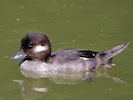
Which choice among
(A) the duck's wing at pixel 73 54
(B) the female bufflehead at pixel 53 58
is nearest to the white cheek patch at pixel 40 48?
(B) the female bufflehead at pixel 53 58

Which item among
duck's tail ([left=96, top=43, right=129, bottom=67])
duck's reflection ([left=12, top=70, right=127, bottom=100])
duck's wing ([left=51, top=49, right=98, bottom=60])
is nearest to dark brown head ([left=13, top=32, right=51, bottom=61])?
duck's wing ([left=51, top=49, right=98, bottom=60])

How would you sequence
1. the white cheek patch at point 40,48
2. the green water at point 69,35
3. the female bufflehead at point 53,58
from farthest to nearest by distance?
the white cheek patch at point 40,48 < the female bufflehead at point 53,58 < the green water at point 69,35

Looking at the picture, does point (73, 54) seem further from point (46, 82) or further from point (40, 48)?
point (46, 82)

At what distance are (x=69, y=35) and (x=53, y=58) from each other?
2.00 meters

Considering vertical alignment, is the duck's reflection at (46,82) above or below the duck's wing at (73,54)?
below

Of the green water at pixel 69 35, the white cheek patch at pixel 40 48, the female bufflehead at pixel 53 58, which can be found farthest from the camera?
the white cheek patch at pixel 40 48

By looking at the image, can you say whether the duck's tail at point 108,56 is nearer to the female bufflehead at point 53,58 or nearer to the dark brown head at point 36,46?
the female bufflehead at point 53,58

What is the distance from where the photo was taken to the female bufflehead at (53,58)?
424 inches

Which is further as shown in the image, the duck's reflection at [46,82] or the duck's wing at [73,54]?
the duck's wing at [73,54]

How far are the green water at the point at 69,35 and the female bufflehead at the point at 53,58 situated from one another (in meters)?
0.25

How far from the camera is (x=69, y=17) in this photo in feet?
46.9

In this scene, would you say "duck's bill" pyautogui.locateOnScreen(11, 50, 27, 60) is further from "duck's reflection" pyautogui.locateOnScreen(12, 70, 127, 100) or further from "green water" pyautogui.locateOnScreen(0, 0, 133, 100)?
"duck's reflection" pyautogui.locateOnScreen(12, 70, 127, 100)

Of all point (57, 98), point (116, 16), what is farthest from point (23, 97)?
point (116, 16)

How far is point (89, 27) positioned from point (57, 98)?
4.32 m
